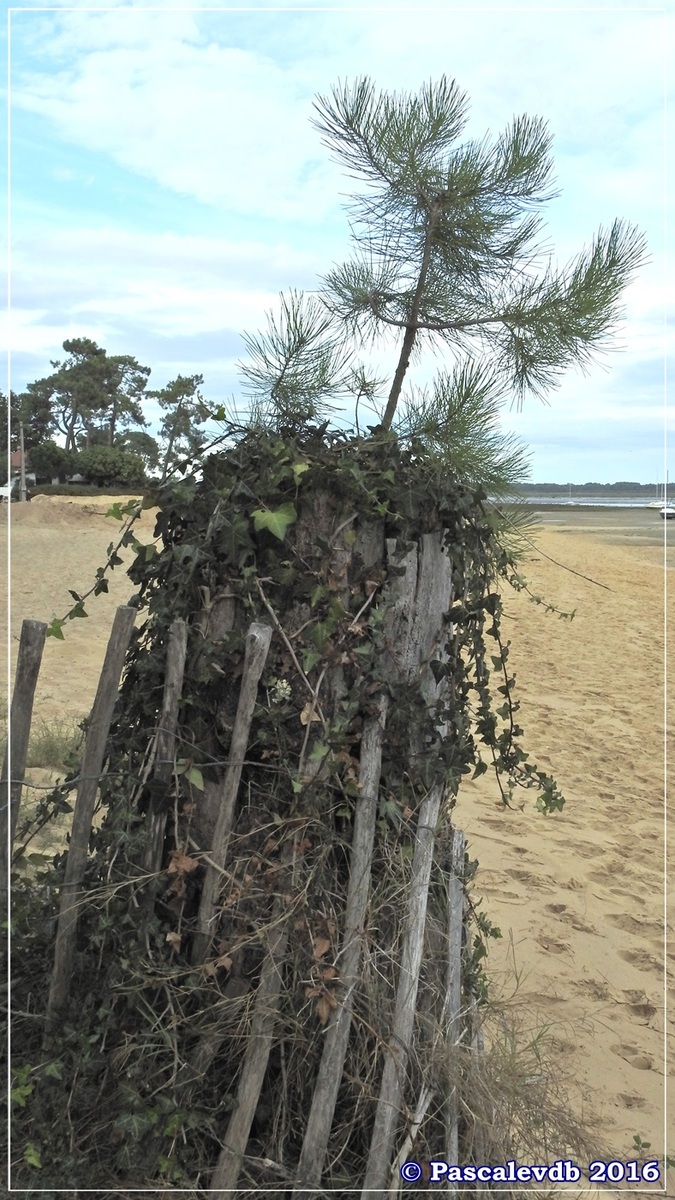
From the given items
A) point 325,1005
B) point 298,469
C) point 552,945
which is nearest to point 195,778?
point 325,1005

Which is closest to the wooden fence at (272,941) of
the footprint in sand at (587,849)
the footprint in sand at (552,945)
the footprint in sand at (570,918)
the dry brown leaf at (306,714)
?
the dry brown leaf at (306,714)

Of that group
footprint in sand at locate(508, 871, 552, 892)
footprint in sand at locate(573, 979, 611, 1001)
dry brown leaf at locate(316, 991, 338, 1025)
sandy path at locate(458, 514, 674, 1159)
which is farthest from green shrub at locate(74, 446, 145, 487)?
dry brown leaf at locate(316, 991, 338, 1025)

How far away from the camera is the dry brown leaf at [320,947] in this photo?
2.46 meters

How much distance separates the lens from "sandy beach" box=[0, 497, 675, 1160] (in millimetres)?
3908

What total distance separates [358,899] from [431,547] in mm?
1023

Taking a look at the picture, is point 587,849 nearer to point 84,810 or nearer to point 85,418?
point 84,810

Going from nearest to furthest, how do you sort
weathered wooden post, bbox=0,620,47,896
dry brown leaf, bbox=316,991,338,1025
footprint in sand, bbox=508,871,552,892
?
1. dry brown leaf, bbox=316,991,338,1025
2. weathered wooden post, bbox=0,620,47,896
3. footprint in sand, bbox=508,871,552,892

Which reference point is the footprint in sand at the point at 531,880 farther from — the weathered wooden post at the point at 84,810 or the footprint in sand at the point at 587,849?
the weathered wooden post at the point at 84,810

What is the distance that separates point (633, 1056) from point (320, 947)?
2.14 m

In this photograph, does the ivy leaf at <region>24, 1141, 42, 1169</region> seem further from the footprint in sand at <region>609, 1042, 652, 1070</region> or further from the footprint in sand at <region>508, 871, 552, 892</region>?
the footprint in sand at <region>508, 871, 552, 892</region>

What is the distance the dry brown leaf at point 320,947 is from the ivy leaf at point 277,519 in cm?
107

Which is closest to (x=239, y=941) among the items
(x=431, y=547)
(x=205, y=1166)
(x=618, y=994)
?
(x=205, y=1166)

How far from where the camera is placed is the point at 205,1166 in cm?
248

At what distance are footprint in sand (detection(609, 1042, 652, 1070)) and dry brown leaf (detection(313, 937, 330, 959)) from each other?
2060 mm
